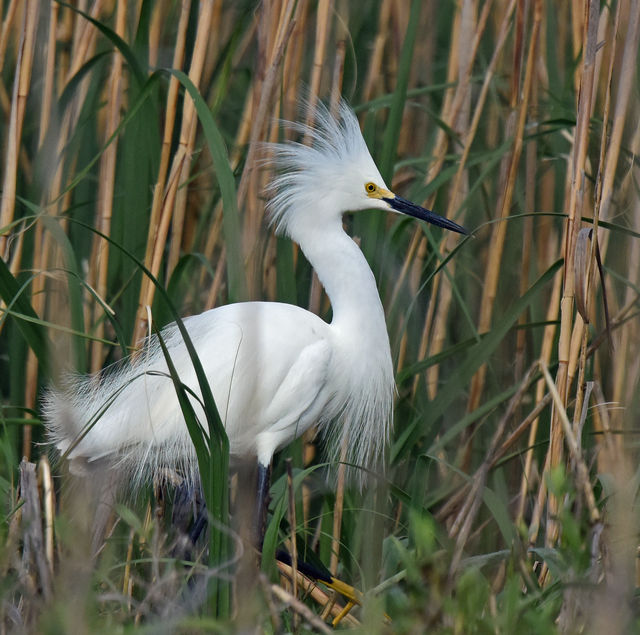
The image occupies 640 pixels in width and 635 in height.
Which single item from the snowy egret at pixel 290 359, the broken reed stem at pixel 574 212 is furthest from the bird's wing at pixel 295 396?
the broken reed stem at pixel 574 212

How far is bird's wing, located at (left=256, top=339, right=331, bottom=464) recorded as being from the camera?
80.7 inches

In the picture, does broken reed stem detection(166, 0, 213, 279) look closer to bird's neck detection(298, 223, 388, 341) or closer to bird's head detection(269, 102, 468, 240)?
bird's head detection(269, 102, 468, 240)

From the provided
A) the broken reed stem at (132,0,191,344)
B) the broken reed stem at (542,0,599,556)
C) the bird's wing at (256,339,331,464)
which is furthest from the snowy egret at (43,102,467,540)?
the broken reed stem at (542,0,599,556)

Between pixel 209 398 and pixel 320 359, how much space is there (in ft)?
2.23

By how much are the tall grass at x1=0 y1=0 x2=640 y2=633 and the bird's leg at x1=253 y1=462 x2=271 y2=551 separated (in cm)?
4

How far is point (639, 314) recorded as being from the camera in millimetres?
1844

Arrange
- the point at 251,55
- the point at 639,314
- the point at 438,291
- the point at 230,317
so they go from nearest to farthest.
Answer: the point at 639,314 < the point at 230,317 < the point at 438,291 < the point at 251,55

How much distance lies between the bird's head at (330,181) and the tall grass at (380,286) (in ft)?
0.21

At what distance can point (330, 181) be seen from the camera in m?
2.14

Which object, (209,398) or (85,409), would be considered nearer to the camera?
→ (209,398)

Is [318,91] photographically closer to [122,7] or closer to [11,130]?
[122,7]

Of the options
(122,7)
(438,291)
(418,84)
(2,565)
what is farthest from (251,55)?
(2,565)

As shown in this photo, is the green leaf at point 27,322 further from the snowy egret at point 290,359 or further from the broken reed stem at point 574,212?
the broken reed stem at point 574,212

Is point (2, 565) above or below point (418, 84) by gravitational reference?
below
